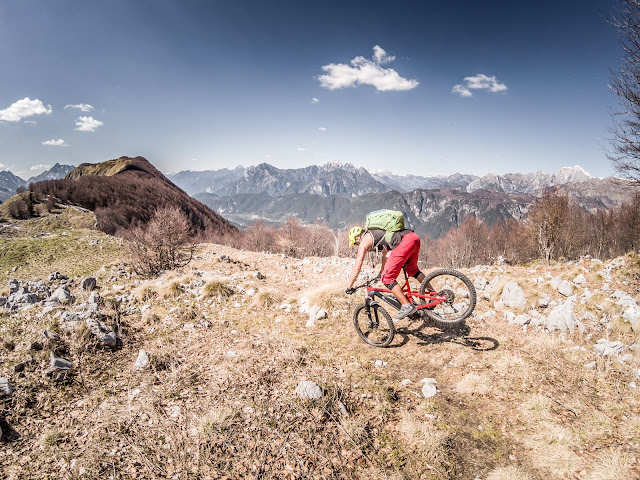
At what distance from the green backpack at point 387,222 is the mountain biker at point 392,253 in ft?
0.26

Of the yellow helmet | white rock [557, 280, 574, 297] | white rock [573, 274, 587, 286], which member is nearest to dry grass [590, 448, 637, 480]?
the yellow helmet

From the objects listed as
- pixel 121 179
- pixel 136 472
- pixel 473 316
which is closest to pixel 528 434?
pixel 473 316

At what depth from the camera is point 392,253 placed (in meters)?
6.47

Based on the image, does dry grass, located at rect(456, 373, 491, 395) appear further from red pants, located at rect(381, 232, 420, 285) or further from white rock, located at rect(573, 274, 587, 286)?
white rock, located at rect(573, 274, 587, 286)

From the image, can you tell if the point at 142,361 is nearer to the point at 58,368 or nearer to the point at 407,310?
the point at 58,368

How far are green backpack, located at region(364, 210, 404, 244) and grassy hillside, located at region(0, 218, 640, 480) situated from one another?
2.88 metres

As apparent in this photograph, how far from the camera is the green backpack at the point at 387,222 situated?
254 inches

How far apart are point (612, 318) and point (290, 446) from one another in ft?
26.0

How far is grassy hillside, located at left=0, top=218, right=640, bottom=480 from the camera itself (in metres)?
3.77

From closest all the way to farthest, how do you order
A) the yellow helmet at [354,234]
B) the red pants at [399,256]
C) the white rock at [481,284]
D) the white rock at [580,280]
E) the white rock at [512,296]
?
1. the red pants at [399,256]
2. the yellow helmet at [354,234]
3. the white rock at [512,296]
4. the white rock at [580,280]
5. the white rock at [481,284]

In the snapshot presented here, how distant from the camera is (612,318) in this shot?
6848 mm

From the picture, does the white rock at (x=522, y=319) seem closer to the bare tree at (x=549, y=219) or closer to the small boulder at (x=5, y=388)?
the small boulder at (x=5, y=388)

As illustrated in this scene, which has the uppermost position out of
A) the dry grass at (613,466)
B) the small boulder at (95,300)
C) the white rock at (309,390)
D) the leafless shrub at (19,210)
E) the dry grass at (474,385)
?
the leafless shrub at (19,210)

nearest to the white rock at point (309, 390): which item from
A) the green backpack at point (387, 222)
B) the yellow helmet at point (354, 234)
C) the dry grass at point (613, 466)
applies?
the yellow helmet at point (354, 234)
